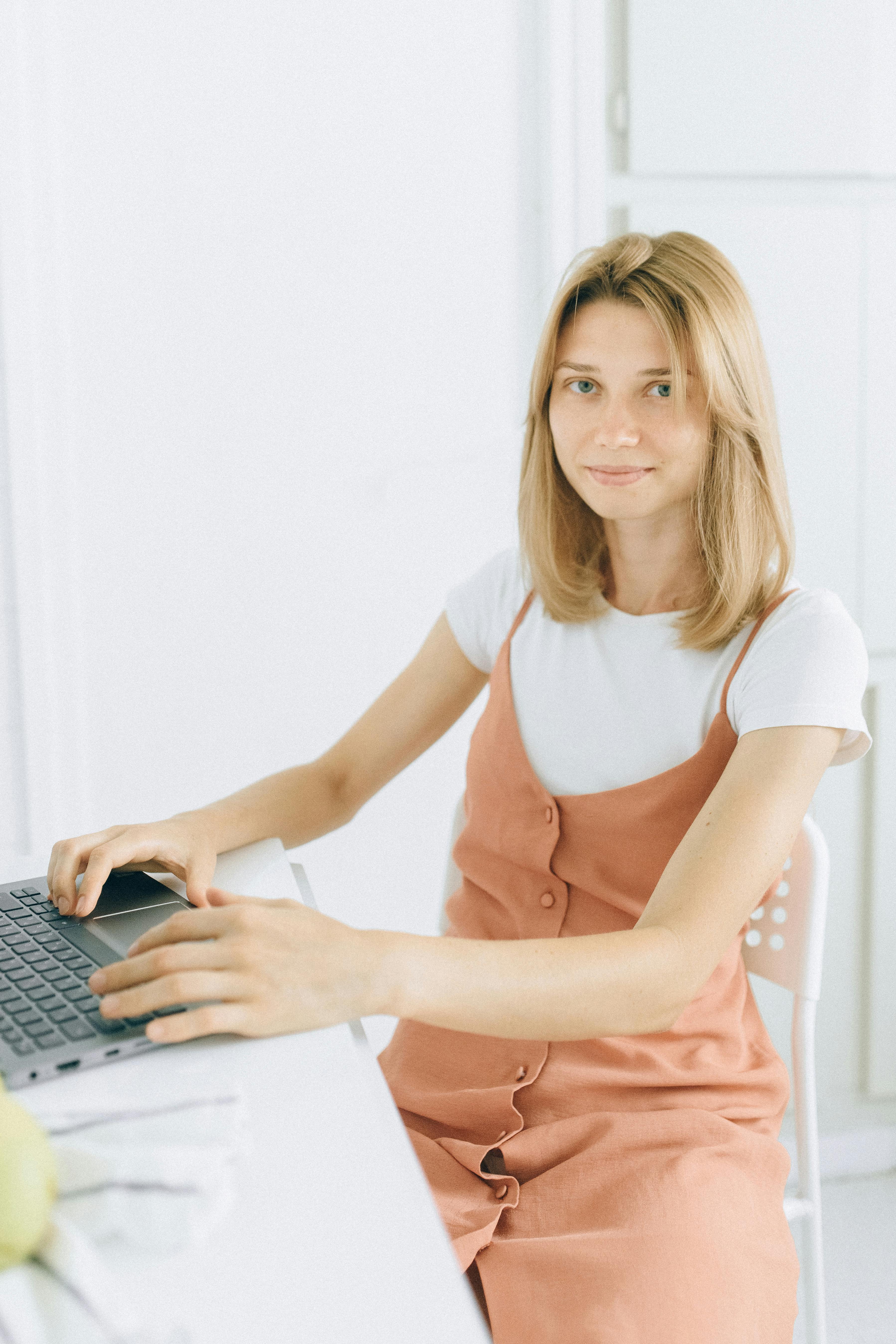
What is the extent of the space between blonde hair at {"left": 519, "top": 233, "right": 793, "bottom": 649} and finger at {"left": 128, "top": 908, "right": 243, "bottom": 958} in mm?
586

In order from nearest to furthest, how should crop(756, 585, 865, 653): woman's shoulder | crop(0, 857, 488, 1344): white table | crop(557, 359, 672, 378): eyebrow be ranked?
crop(0, 857, 488, 1344): white table → crop(756, 585, 865, 653): woman's shoulder → crop(557, 359, 672, 378): eyebrow

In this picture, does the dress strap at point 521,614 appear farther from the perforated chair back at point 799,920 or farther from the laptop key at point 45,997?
the laptop key at point 45,997

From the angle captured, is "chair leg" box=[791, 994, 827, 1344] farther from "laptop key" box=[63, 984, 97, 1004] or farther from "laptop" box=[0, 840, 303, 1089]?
"laptop key" box=[63, 984, 97, 1004]

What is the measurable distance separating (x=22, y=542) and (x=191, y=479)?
265 mm

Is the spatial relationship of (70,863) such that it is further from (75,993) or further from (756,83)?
(756,83)

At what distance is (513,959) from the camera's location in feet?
2.64

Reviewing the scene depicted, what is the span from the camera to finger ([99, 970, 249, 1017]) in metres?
0.69

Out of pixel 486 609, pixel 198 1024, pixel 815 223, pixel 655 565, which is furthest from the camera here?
pixel 815 223

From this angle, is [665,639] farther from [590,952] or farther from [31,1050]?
[31,1050]

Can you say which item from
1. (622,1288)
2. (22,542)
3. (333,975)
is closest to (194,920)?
(333,975)

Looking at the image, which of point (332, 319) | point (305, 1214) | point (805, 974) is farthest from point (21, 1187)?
point (332, 319)

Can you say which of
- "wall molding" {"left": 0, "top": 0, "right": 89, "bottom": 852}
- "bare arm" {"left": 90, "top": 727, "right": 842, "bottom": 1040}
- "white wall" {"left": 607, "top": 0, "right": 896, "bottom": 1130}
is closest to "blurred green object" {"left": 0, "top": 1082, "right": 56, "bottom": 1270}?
"bare arm" {"left": 90, "top": 727, "right": 842, "bottom": 1040}

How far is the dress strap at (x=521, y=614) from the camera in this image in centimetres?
132

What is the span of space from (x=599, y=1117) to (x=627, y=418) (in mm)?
655
